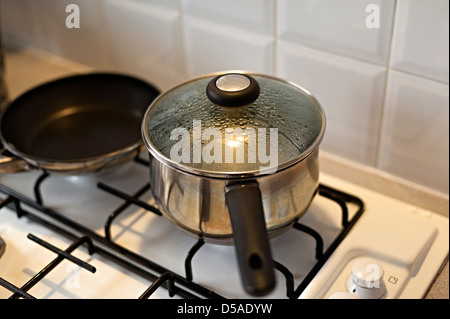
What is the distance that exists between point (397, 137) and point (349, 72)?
12 cm

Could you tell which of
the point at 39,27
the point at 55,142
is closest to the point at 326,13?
the point at 55,142

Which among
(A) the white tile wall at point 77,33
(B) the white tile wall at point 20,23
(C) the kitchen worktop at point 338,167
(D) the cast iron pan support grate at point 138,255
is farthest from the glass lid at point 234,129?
(B) the white tile wall at point 20,23

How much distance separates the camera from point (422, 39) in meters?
0.73

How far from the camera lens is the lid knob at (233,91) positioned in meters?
0.64

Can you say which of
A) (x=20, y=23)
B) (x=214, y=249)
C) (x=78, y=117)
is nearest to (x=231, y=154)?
(x=214, y=249)

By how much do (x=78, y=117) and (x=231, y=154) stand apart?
1.43 feet

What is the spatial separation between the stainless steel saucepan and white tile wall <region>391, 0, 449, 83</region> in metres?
0.15

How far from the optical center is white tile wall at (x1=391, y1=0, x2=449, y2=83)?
0.70m

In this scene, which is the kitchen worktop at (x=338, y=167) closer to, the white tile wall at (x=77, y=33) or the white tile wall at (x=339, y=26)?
the white tile wall at (x=77, y=33)

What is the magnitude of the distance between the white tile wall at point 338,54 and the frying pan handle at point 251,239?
0.31 metres

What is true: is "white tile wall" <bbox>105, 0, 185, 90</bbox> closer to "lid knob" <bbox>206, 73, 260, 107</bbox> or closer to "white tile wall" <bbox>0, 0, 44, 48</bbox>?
"white tile wall" <bbox>0, 0, 44, 48</bbox>

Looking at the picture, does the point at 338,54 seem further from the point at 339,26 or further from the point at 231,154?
the point at 231,154

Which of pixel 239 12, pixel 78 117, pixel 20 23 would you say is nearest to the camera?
pixel 239 12

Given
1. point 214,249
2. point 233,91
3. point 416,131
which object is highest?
point 233,91
